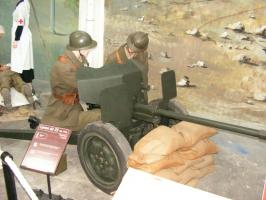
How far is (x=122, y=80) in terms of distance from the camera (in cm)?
445

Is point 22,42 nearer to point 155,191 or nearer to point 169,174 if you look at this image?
point 169,174

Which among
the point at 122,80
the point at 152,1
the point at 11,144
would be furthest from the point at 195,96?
the point at 11,144

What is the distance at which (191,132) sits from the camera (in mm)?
4652

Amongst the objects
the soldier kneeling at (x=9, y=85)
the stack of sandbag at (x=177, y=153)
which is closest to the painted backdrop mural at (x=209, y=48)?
the stack of sandbag at (x=177, y=153)

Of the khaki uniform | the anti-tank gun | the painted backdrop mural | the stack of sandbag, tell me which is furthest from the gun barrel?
the painted backdrop mural

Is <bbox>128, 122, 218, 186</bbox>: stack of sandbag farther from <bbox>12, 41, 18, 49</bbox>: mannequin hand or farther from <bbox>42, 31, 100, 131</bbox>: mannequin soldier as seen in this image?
<bbox>12, 41, 18, 49</bbox>: mannequin hand

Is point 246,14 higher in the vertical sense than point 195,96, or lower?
higher

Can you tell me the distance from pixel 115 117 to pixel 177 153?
0.78 m

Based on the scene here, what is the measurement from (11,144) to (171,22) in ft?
9.52

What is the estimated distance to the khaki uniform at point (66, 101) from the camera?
501 centimetres

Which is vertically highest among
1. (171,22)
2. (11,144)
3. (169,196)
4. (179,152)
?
(171,22)

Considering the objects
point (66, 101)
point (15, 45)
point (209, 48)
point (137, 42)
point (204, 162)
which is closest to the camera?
point (204, 162)

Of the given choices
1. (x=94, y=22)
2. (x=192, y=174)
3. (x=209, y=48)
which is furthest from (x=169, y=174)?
(x=94, y=22)

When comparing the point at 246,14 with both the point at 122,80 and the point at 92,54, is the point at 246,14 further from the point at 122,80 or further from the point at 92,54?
the point at 92,54
